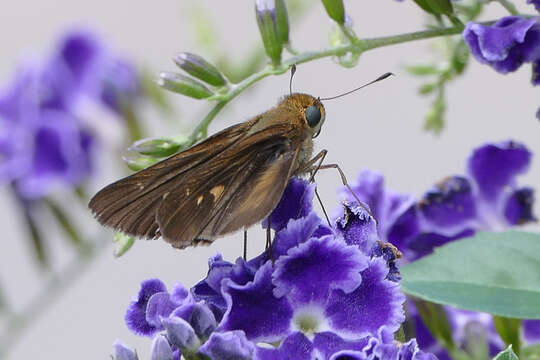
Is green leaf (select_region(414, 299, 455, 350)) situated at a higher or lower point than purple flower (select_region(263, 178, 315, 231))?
lower

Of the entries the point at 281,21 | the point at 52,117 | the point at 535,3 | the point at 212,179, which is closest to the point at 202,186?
the point at 212,179

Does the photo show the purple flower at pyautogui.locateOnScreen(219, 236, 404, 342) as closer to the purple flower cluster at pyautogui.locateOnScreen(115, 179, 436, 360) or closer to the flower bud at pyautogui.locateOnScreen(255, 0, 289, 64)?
the purple flower cluster at pyautogui.locateOnScreen(115, 179, 436, 360)

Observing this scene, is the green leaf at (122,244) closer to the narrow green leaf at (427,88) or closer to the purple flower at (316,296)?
the purple flower at (316,296)

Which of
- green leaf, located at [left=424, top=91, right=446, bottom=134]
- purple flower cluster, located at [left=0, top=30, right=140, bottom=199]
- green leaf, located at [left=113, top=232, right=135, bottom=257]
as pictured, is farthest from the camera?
purple flower cluster, located at [left=0, top=30, right=140, bottom=199]

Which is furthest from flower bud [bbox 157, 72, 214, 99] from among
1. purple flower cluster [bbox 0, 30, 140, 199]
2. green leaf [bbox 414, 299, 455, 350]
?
purple flower cluster [bbox 0, 30, 140, 199]

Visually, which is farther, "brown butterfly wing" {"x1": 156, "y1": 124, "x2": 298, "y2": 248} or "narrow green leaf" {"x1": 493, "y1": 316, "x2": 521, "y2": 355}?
"narrow green leaf" {"x1": 493, "y1": 316, "x2": 521, "y2": 355}

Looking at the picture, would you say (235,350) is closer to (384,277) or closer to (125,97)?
(384,277)

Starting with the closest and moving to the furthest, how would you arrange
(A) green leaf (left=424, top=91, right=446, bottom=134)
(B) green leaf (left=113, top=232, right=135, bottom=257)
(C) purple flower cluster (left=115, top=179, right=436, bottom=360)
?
1. (C) purple flower cluster (left=115, top=179, right=436, bottom=360)
2. (B) green leaf (left=113, top=232, right=135, bottom=257)
3. (A) green leaf (left=424, top=91, right=446, bottom=134)
